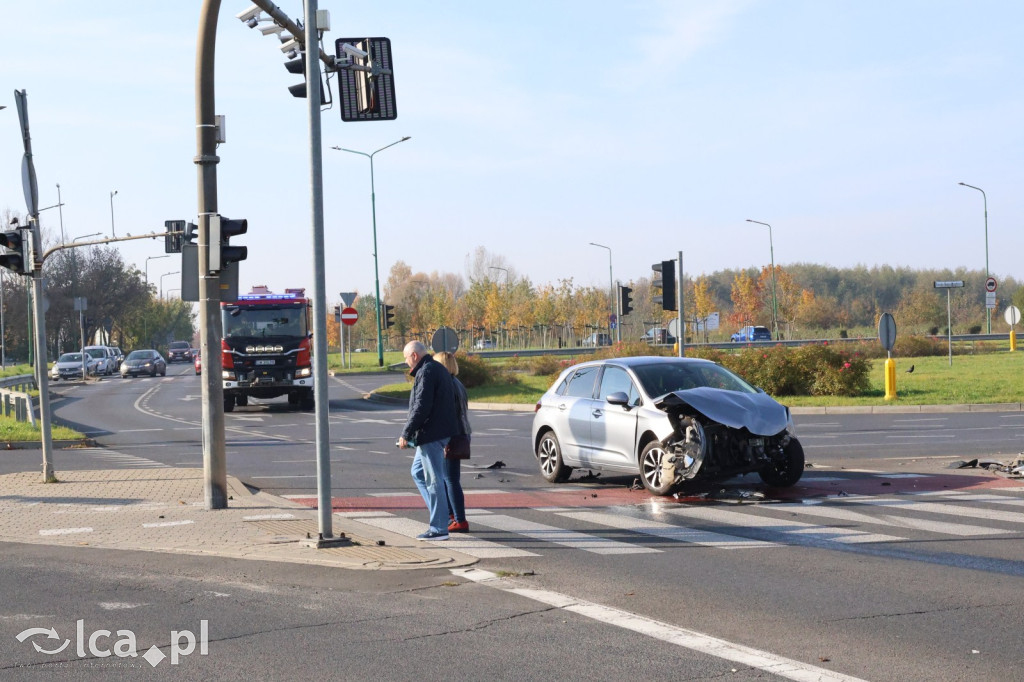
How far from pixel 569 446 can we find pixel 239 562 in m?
6.25

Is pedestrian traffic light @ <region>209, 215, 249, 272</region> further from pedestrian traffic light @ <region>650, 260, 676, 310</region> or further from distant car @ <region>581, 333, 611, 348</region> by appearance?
distant car @ <region>581, 333, 611, 348</region>

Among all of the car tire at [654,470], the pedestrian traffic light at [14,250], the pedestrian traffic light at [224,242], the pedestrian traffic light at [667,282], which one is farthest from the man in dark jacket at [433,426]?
the pedestrian traffic light at [667,282]

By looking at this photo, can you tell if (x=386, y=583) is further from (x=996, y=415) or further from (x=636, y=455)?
(x=996, y=415)

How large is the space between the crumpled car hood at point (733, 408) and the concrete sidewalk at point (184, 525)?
4.02m

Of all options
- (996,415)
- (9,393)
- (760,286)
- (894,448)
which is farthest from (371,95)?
(760,286)

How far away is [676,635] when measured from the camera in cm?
646

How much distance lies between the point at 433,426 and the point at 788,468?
5.06 m

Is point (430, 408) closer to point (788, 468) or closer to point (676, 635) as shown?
point (676, 635)

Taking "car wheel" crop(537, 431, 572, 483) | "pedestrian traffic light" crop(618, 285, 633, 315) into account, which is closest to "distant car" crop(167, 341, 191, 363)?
"pedestrian traffic light" crop(618, 285, 633, 315)

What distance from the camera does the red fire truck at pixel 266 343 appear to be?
31703mm

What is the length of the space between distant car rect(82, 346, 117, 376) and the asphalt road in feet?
188

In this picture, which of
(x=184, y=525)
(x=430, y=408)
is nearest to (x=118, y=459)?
(x=184, y=525)

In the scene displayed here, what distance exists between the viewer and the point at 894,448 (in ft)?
60.3

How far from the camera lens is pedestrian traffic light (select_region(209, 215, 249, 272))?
469 inches
